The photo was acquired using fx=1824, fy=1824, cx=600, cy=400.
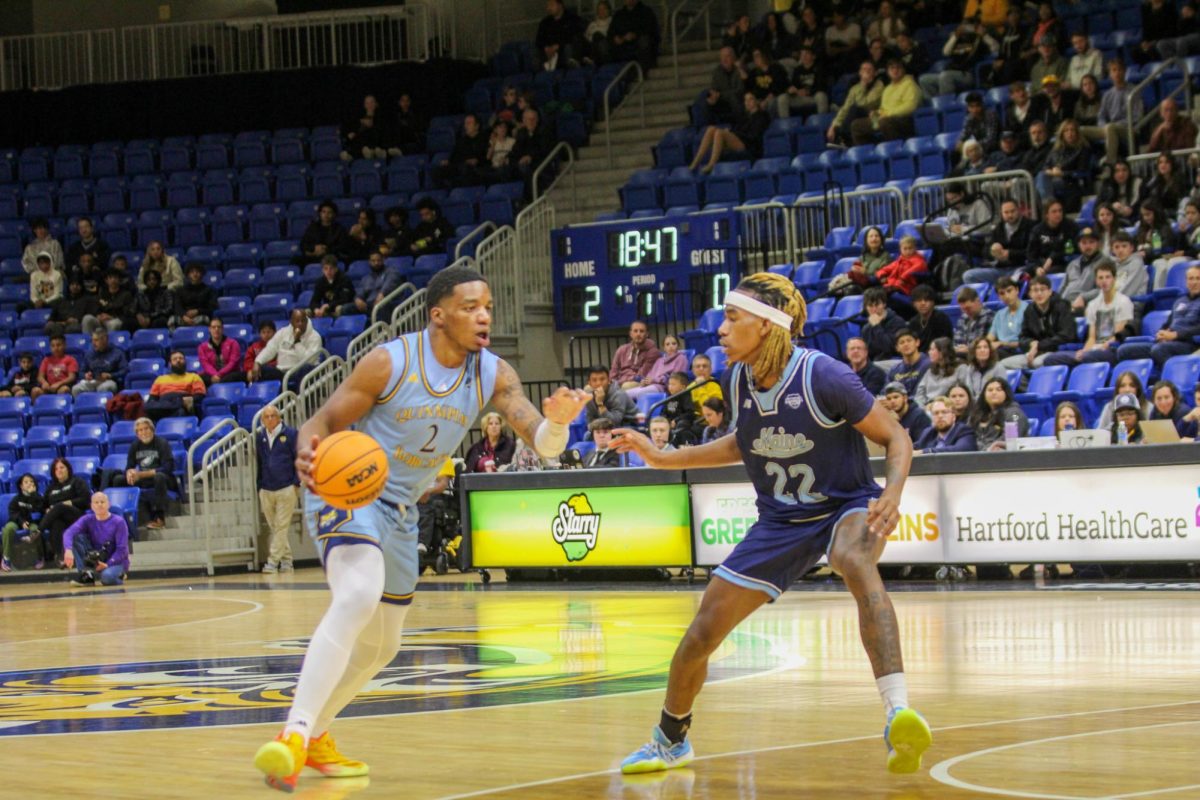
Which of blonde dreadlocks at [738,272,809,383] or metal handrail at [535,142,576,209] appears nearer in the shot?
blonde dreadlocks at [738,272,809,383]

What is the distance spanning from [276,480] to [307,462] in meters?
16.8

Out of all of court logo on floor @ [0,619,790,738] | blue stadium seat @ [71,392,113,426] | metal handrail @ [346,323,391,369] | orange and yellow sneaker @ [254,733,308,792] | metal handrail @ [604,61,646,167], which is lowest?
court logo on floor @ [0,619,790,738]

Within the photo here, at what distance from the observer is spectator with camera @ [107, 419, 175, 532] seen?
76.6 ft

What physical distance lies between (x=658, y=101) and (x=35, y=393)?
1030 centimetres

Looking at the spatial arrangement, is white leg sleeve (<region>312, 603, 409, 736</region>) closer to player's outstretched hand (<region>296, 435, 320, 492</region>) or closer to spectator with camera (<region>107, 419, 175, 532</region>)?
player's outstretched hand (<region>296, 435, 320, 492</region>)

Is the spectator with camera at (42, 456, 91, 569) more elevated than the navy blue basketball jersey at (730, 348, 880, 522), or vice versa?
the navy blue basketball jersey at (730, 348, 880, 522)

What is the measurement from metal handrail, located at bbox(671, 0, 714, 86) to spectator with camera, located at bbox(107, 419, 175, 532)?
10.1 m

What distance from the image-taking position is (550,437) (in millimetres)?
6688

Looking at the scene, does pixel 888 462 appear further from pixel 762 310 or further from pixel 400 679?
pixel 400 679

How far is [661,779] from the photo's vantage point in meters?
6.24

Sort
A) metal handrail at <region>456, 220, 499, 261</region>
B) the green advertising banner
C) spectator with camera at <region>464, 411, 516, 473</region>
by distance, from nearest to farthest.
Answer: the green advertising banner → spectator with camera at <region>464, 411, 516, 473</region> → metal handrail at <region>456, 220, 499, 261</region>

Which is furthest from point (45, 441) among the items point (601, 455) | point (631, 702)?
point (631, 702)

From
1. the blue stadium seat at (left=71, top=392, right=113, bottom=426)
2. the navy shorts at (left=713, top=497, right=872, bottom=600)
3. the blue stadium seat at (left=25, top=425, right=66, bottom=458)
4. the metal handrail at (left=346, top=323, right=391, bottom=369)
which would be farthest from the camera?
the blue stadium seat at (left=71, top=392, right=113, bottom=426)

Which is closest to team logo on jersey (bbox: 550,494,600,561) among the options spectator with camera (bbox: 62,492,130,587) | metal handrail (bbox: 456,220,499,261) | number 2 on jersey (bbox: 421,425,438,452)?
spectator with camera (bbox: 62,492,130,587)
